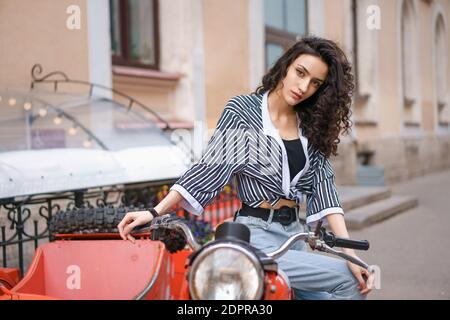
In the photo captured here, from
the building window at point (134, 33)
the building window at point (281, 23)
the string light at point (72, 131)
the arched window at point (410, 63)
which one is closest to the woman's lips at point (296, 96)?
the string light at point (72, 131)

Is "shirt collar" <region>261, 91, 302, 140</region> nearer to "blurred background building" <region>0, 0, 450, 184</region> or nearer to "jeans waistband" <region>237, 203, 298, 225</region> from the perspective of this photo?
"jeans waistband" <region>237, 203, 298, 225</region>

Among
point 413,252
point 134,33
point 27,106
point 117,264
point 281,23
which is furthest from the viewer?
point 281,23

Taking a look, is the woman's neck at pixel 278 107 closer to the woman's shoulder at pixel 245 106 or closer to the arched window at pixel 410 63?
the woman's shoulder at pixel 245 106

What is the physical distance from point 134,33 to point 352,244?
6.21 metres

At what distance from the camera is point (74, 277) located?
2227 mm

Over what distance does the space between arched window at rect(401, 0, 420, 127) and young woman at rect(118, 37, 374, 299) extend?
14.3m

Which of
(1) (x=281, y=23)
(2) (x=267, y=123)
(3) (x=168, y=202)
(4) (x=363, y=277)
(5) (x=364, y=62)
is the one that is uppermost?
(1) (x=281, y=23)

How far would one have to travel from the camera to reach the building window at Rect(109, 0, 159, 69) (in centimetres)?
721

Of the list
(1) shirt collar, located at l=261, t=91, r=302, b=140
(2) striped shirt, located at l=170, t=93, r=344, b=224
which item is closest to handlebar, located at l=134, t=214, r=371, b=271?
(2) striped shirt, located at l=170, t=93, r=344, b=224

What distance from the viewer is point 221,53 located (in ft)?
27.2

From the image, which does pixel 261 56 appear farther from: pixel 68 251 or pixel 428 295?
pixel 68 251

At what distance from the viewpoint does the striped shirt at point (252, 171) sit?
83.0 inches

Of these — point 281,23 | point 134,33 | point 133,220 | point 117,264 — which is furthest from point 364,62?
point 133,220

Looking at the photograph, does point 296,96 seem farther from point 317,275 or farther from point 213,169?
point 317,275
